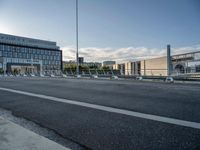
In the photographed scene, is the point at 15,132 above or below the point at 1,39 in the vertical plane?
below

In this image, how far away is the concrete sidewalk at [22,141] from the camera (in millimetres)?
2816

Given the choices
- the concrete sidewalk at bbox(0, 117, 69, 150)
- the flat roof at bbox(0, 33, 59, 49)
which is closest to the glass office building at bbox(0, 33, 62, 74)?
the flat roof at bbox(0, 33, 59, 49)

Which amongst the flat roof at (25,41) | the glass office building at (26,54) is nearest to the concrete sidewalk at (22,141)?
the glass office building at (26,54)

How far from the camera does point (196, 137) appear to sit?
3123 millimetres

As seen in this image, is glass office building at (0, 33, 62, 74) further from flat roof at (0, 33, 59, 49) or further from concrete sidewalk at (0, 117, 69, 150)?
concrete sidewalk at (0, 117, 69, 150)

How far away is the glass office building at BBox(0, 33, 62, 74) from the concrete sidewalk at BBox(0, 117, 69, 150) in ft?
303

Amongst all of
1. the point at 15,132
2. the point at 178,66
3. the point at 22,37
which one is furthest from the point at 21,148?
the point at 22,37

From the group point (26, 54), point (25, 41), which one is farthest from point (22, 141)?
point (25, 41)

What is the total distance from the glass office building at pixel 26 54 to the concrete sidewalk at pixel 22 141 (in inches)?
3638

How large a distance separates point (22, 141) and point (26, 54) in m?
120

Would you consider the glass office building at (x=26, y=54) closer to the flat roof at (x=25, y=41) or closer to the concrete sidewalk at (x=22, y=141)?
the flat roof at (x=25, y=41)

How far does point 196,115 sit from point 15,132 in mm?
3840

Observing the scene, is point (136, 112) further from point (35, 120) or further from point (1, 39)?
point (1, 39)

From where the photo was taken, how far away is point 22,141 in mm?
3047
